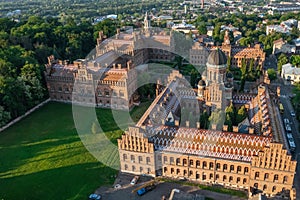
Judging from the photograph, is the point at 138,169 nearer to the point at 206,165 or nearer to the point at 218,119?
the point at 206,165

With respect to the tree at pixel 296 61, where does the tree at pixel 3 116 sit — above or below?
below

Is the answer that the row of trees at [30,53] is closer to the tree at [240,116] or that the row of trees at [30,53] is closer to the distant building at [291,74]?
the tree at [240,116]

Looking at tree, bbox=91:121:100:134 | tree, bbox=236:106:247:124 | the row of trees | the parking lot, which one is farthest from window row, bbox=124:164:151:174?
the row of trees

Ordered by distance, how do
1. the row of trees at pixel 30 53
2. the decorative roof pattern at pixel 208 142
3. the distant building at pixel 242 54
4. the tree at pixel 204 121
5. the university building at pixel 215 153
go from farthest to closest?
1. the distant building at pixel 242 54
2. the row of trees at pixel 30 53
3. the tree at pixel 204 121
4. the decorative roof pattern at pixel 208 142
5. the university building at pixel 215 153

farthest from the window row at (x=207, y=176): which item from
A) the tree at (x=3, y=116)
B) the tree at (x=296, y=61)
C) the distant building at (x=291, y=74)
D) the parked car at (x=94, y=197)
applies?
the tree at (x=296, y=61)

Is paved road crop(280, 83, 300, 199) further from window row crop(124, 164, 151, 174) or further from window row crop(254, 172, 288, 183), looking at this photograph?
window row crop(124, 164, 151, 174)

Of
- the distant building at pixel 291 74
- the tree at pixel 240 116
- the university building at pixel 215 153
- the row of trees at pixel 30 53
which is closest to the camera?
the university building at pixel 215 153

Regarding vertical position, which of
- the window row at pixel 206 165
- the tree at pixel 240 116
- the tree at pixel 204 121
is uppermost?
the tree at pixel 240 116

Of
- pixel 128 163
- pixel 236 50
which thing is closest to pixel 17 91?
pixel 128 163

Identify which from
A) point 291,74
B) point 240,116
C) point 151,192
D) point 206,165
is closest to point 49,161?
point 151,192

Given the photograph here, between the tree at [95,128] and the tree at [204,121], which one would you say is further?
the tree at [95,128]
